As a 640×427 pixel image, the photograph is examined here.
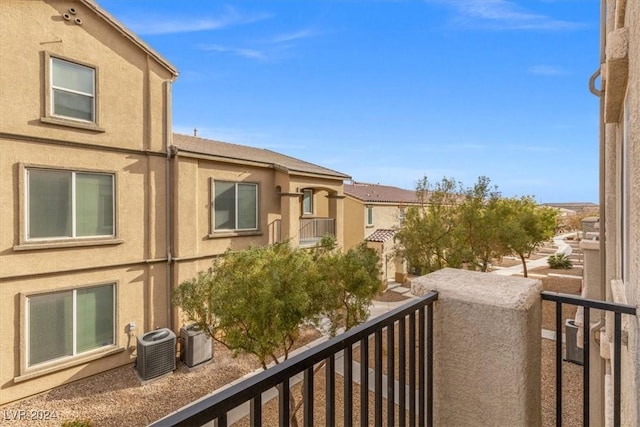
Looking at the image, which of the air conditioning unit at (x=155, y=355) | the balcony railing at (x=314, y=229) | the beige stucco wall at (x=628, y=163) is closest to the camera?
the beige stucco wall at (x=628, y=163)

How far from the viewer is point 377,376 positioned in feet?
5.71

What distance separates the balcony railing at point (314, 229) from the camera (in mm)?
13133

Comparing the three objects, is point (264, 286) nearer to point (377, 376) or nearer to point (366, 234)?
point (377, 376)

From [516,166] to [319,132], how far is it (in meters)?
14.4

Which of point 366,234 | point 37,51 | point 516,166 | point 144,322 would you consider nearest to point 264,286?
point 144,322

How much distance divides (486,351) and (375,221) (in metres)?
19.1

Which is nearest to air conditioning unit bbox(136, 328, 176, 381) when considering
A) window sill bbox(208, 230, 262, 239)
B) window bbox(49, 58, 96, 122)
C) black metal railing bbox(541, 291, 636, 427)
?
window sill bbox(208, 230, 262, 239)

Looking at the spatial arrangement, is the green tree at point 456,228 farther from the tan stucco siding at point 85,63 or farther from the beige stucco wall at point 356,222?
the tan stucco siding at point 85,63

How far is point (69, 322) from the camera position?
303 inches

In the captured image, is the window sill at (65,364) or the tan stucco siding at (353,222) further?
the tan stucco siding at (353,222)

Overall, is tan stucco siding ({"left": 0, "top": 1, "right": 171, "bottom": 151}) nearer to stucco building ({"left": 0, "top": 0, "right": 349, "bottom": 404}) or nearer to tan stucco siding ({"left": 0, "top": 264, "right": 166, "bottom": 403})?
stucco building ({"left": 0, "top": 0, "right": 349, "bottom": 404})

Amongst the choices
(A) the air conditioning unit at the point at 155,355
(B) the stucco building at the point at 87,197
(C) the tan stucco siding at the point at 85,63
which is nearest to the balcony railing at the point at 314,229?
(B) the stucco building at the point at 87,197

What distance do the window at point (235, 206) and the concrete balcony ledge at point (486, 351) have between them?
9.26 meters

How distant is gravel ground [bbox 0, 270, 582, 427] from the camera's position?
6320 millimetres
